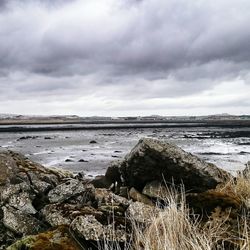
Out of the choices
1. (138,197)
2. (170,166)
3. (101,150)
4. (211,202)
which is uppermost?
(170,166)

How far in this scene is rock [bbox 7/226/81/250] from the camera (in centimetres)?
563

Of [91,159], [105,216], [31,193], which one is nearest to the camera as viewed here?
[105,216]

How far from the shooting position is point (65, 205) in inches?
277

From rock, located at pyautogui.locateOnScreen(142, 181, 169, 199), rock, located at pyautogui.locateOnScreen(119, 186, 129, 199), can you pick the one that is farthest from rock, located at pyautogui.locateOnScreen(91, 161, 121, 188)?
rock, located at pyautogui.locateOnScreen(142, 181, 169, 199)

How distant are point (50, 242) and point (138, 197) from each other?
2.76 metres

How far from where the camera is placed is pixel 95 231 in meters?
5.96

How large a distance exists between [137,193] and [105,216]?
6.05 feet

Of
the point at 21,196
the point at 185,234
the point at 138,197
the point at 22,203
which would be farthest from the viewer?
the point at 138,197

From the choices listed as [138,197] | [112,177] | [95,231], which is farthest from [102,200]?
[112,177]

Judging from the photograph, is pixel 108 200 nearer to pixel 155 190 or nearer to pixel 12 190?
pixel 155 190

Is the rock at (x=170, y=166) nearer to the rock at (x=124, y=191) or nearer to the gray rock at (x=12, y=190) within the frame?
the rock at (x=124, y=191)

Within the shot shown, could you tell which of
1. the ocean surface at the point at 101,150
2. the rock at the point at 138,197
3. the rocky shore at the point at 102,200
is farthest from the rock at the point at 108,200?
the ocean surface at the point at 101,150

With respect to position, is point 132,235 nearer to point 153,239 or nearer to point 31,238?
point 153,239

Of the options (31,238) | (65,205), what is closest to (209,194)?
(65,205)
